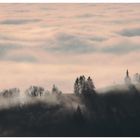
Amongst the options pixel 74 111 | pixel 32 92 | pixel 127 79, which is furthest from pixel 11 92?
pixel 127 79

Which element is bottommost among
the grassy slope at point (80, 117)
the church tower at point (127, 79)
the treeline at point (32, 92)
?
the grassy slope at point (80, 117)

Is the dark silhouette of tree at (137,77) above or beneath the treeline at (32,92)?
above

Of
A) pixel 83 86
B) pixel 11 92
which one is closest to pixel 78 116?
pixel 83 86

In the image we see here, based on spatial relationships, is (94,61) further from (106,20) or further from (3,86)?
(3,86)

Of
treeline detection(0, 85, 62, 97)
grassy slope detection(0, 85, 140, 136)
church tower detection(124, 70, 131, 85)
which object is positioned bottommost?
grassy slope detection(0, 85, 140, 136)

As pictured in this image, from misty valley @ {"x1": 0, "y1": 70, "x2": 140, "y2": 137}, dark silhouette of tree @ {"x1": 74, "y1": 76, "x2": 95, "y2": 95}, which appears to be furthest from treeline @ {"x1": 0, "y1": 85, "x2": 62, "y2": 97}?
dark silhouette of tree @ {"x1": 74, "y1": 76, "x2": 95, "y2": 95}

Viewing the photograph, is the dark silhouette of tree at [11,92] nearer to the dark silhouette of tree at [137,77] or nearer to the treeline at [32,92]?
the treeline at [32,92]

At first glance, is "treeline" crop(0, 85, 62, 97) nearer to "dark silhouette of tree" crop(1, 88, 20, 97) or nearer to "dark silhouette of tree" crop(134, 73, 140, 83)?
"dark silhouette of tree" crop(1, 88, 20, 97)

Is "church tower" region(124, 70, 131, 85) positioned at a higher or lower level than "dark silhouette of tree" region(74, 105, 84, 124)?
higher

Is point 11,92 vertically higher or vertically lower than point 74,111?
higher

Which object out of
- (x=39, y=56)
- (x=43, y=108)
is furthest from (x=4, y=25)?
(x=43, y=108)

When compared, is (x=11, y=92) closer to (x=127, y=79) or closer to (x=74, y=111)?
(x=74, y=111)

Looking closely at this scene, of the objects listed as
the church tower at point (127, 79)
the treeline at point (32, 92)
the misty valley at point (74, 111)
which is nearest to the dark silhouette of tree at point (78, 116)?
the misty valley at point (74, 111)
